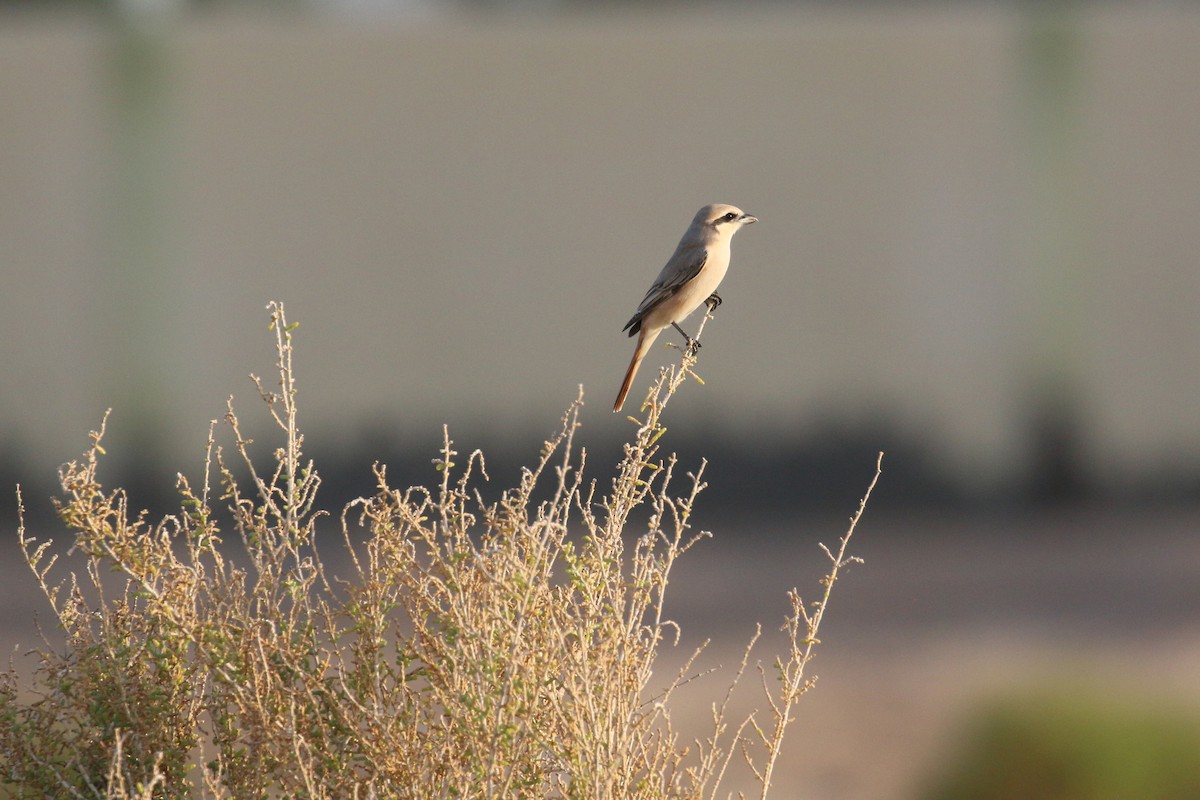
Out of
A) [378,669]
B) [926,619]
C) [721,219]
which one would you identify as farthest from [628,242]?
[378,669]

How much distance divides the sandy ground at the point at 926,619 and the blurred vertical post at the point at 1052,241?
59 centimetres

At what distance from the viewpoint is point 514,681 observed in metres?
3.08

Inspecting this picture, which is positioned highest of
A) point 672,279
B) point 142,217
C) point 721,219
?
point 721,219

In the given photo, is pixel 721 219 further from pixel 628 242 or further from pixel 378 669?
pixel 628 242

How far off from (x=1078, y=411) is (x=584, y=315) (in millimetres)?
3548

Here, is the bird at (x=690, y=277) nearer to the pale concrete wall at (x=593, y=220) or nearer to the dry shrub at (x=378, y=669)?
the dry shrub at (x=378, y=669)

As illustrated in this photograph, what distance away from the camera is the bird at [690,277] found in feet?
14.4

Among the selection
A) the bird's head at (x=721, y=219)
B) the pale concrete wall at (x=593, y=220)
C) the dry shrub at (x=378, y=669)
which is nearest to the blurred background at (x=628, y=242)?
the pale concrete wall at (x=593, y=220)

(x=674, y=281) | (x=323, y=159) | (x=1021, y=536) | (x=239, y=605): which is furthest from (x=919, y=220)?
(x=239, y=605)

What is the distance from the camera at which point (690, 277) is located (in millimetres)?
4395

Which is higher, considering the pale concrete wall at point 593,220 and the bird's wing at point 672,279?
the bird's wing at point 672,279

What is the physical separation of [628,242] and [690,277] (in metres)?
7.09

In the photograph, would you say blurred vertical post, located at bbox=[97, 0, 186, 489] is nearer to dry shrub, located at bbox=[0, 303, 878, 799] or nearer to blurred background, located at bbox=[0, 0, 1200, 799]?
blurred background, located at bbox=[0, 0, 1200, 799]

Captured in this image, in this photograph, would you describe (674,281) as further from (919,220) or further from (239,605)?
(919,220)
